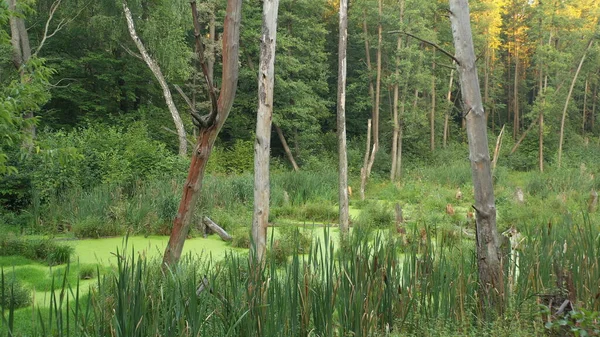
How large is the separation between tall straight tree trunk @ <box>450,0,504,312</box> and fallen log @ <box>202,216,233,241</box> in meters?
4.96

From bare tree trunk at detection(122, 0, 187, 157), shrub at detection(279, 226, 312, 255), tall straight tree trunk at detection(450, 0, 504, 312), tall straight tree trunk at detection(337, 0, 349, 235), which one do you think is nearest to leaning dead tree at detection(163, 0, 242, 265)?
tall straight tree trunk at detection(450, 0, 504, 312)

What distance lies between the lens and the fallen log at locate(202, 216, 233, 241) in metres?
7.97

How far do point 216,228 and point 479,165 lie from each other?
211 inches

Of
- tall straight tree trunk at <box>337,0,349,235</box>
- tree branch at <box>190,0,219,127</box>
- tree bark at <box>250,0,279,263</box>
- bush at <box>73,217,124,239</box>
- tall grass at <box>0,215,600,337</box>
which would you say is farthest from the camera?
tall straight tree trunk at <box>337,0,349,235</box>

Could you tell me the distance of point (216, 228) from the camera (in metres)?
8.21

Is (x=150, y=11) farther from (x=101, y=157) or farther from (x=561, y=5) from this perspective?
(x=561, y=5)

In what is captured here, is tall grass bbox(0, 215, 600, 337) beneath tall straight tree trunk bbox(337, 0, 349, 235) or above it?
beneath

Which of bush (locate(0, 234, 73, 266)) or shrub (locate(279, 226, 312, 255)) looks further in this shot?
shrub (locate(279, 226, 312, 255))

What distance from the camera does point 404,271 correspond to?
11.0 ft

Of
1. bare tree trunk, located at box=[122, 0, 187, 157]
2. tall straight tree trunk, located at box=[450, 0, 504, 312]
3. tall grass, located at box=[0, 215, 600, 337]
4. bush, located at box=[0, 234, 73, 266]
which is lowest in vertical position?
bush, located at box=[0, 234, 73, 266]

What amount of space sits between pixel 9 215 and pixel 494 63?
29.8 m

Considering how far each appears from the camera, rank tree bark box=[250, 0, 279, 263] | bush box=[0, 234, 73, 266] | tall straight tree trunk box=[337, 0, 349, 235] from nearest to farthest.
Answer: tree bark box=[250, 0, 279, 263]
bush box=[0, 234, 73, 266]
tall straight tree trunk box=[337, 0, 349, 235]

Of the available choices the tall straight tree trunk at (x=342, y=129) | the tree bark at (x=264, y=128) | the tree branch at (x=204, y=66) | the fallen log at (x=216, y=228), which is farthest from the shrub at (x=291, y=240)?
the tree branch at (x=204, y=66)

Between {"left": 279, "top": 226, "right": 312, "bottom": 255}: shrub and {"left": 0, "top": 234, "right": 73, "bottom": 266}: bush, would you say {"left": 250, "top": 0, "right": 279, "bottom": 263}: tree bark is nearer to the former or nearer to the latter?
{"left": 279, "top": 226, "right": 312, "bottom": 255}: shrub
